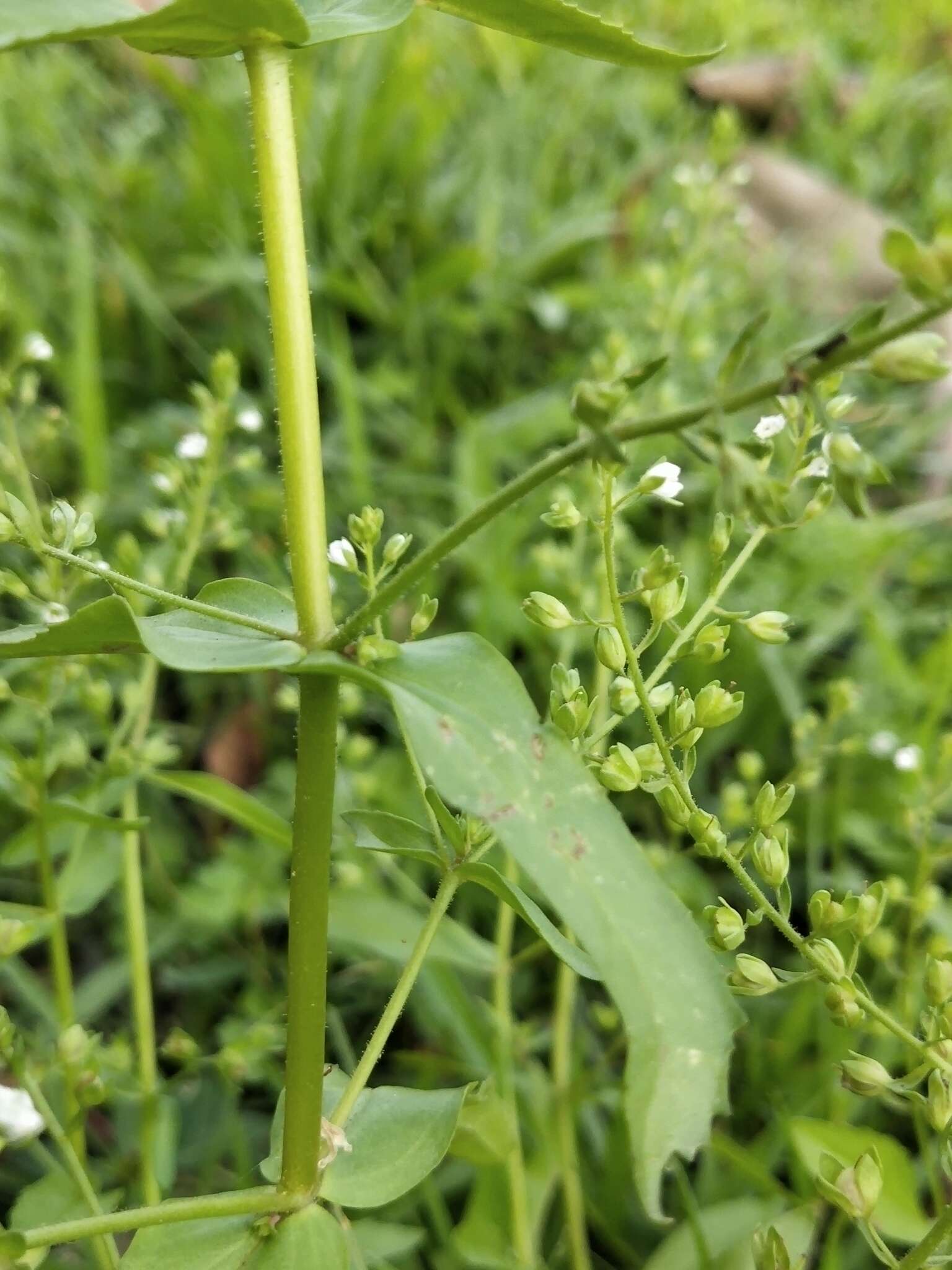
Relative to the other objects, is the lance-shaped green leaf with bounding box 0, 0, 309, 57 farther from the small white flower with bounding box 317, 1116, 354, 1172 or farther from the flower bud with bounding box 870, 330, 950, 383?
the small white flower with bounding box 317, 1116, 354, 1172

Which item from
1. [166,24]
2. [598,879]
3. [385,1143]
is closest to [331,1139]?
[385,1143]

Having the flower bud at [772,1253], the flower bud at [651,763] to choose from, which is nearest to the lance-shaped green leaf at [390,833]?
the flower bud at [651,763]

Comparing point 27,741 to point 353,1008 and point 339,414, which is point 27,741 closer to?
point 353,1008

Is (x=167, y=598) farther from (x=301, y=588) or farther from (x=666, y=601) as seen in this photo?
(x=666, y=601)

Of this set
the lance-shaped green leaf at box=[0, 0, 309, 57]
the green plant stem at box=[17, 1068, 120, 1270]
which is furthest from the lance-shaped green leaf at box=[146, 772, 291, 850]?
the lance-shaped green leaf at box=[0, 0, 309, 57]

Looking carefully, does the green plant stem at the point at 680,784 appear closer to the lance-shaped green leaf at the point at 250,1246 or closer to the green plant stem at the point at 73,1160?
the lance-shaped green leaf at the point at 250,1246

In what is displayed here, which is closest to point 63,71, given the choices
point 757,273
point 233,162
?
point 233,162

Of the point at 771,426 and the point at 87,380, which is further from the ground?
the point at 771,426
